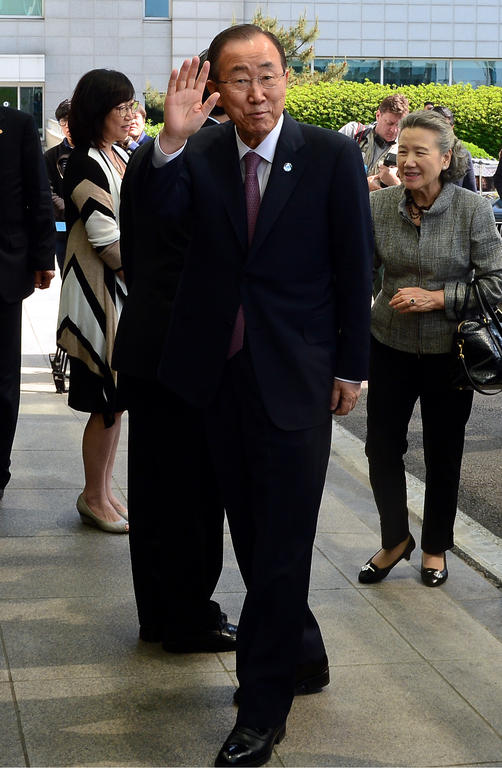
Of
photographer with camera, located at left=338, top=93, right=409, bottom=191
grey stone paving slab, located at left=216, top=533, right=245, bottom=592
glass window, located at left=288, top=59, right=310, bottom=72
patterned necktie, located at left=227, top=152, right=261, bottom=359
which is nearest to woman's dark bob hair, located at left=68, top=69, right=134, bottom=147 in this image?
patterned necktie, located at left=227, top=152, right=261, bottom=359

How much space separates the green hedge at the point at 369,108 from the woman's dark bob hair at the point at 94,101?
1105 inches

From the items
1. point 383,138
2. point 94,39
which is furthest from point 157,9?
point 383,138

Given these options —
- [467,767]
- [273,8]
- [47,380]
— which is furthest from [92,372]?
[273,8]

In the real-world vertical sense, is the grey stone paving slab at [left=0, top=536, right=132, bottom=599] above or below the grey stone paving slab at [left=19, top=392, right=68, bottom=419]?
below

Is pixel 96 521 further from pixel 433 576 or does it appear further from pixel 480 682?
pixel 480 682

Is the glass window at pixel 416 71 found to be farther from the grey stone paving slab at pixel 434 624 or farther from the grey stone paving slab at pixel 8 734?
the grey stone paving slab at pixel 8 734

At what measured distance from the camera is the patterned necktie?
3.60m

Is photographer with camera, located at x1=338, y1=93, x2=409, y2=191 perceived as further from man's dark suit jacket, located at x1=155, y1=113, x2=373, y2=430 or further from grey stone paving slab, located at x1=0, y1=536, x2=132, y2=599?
man's dark suit jacket, located at x1=155, y1=113, x2=373, y2=430

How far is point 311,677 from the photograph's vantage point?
398cm

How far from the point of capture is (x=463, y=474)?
7395 mm

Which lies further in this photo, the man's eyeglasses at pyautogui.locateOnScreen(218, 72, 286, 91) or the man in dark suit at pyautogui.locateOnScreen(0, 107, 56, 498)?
the man in dark suit at pyautogui.locateOnScreen(0, 107, 56, 498)

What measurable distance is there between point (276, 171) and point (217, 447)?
2.86 feet

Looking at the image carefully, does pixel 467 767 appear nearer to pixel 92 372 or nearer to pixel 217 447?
pixel 217 447

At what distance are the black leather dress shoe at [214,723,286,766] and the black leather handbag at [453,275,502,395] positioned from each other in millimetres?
1967
